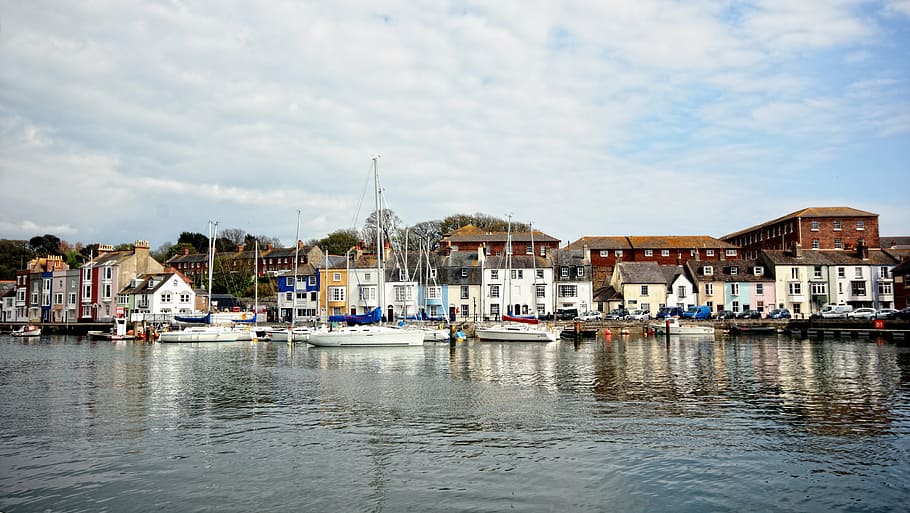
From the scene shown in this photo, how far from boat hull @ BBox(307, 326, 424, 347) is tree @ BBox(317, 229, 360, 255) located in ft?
192

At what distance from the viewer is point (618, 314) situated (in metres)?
73.1

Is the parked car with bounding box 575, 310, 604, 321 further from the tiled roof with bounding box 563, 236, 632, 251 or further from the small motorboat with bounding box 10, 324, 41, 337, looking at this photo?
the small motorboat with bounding box 10, 324, 41, 337

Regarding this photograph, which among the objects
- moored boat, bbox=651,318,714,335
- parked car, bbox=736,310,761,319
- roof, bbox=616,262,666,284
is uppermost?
roof, bbox=616,262,666,284

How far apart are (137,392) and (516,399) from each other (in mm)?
14564

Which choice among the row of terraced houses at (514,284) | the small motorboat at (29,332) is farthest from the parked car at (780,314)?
the small motorboat at (29,332)

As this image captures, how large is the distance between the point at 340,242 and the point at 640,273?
5271 cm

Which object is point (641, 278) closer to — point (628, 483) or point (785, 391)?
point (785, 391)

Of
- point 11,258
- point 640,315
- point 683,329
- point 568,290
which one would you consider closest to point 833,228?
point 640,315

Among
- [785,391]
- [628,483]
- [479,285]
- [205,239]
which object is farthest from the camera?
[205,239]

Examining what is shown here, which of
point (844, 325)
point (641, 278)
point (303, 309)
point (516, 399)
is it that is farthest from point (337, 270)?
point (516, 399)

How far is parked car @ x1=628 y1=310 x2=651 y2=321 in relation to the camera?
69.3 m

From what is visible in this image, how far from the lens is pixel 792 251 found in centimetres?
7944

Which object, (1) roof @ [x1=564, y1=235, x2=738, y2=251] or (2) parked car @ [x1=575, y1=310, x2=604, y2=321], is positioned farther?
(1) roof @ [x1=564, y1=235, x2=738, y2=251]

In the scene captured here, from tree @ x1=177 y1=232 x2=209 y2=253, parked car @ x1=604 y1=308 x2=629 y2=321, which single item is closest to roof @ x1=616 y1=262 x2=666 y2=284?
parked car @ x1=604 y1=308 x2=629 y2=321
